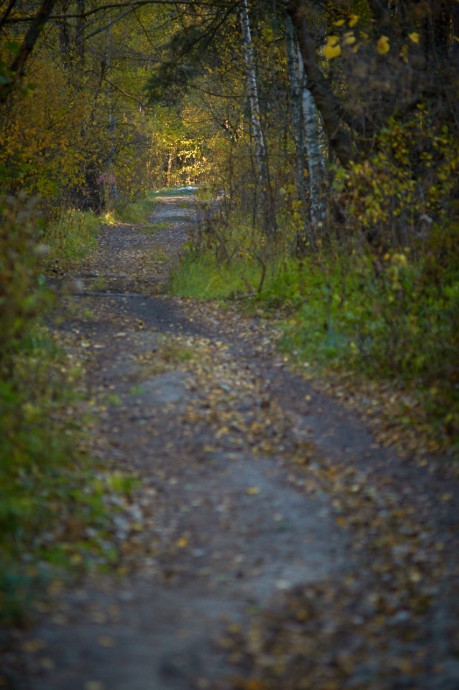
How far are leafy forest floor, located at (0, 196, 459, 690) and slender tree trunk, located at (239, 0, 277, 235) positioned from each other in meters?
4.87

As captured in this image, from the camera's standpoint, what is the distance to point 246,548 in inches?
192

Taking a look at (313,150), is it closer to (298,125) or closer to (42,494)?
(298,125)

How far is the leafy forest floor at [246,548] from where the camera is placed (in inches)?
137

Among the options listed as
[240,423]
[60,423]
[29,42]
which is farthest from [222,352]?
[29,42]

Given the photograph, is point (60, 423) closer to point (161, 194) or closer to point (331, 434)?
point (331, 434)

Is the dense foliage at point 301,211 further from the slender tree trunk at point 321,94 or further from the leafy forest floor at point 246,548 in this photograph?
the leafy forest floor at point 246,548

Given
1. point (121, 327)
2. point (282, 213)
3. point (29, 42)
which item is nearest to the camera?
point (29, 42)

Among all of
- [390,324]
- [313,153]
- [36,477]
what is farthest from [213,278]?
[36,477]

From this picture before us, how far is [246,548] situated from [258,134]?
11.9 meters

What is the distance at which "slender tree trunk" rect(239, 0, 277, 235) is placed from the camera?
13.4 m

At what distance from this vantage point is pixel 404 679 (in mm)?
3467

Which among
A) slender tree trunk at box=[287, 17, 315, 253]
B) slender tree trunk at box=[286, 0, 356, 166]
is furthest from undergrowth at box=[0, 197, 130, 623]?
slender tree trunk at box=[287, 17, 315, 253]

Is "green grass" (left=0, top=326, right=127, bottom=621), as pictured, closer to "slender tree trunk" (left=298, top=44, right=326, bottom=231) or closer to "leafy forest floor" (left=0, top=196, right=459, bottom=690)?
"leafy forest floor" (left=0, top=196, right=459, bottom=690)

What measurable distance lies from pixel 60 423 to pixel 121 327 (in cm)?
412
